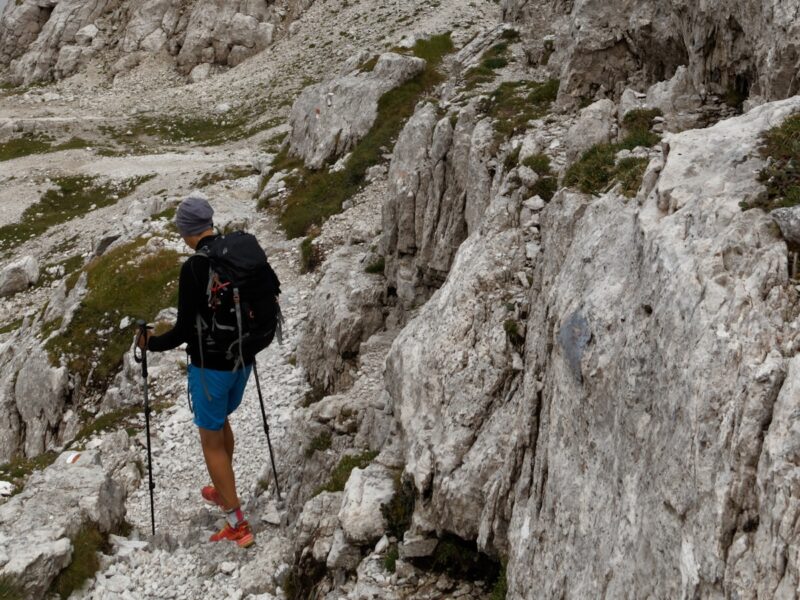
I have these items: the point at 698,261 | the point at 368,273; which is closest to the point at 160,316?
the point at 368,273

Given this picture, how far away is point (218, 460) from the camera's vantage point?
433 inches

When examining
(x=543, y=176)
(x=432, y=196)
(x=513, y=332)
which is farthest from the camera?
(x=432, y=196)

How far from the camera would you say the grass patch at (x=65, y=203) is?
5206cm

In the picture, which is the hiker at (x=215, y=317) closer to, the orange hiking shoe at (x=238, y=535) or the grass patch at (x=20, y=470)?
the orange hiking shoe at (x=238, y=535)

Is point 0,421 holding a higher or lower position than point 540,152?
lower

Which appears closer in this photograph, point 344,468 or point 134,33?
point 344,468

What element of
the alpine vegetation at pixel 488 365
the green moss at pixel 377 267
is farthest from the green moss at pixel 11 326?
the green moss at pixel 377 267

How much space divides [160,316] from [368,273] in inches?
407

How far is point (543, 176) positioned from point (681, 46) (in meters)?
6.39

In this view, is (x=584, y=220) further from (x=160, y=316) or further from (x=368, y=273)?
(x=160, y=316)

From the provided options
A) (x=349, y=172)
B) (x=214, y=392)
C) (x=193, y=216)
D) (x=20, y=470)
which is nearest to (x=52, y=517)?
(x=214, y=392)

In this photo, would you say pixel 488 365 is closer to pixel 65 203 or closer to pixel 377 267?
pixel 377 267

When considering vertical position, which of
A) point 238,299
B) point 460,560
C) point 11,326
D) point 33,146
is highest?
point 238,299

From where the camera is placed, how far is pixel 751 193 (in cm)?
656
